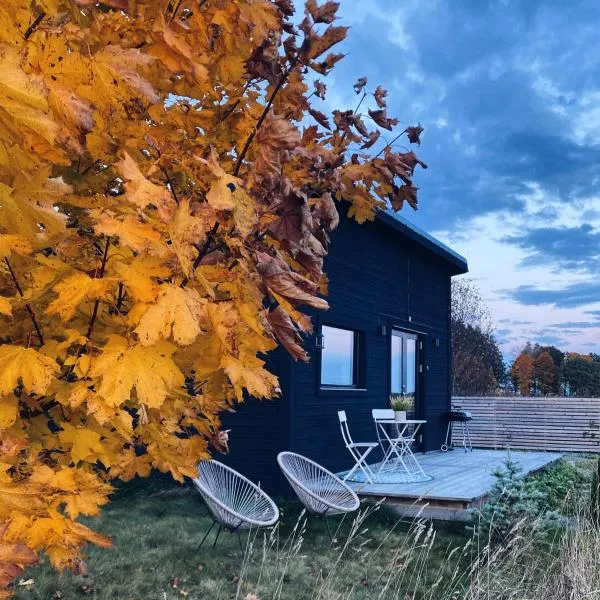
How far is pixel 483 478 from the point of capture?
29.6ft

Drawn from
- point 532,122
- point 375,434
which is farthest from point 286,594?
point 532,122

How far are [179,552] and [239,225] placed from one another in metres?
5.05

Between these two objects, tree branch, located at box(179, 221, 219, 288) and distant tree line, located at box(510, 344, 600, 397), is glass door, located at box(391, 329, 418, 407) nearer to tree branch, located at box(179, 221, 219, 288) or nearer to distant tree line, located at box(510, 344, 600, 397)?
tree branch, located at box(179, 221, 219, 288)

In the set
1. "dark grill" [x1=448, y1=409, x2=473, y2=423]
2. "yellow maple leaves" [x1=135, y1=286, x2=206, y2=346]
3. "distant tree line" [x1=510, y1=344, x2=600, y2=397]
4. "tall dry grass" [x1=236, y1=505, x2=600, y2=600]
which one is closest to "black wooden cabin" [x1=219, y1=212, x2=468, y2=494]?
"dark grill" [x1=448, y1=409, x2=473, y2=423]

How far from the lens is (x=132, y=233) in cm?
127

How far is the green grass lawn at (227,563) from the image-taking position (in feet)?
15.5

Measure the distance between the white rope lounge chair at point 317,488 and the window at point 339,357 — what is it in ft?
7.17

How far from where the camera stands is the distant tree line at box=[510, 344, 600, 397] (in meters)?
31.8

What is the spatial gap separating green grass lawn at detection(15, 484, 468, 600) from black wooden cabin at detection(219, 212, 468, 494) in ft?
3.63

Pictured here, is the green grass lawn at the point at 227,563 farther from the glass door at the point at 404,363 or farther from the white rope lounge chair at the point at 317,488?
the glass door at the point at 404,363

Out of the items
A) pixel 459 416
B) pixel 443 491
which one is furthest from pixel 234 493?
pixel 459 416

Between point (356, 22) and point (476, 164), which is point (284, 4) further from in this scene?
point (476, 164)

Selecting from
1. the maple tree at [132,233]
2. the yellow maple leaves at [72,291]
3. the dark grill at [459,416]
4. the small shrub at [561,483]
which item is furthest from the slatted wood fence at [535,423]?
the yellow maple leaves at [72,291]

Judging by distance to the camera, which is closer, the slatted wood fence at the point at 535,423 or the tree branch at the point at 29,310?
the tree branch at the point at 29,310
